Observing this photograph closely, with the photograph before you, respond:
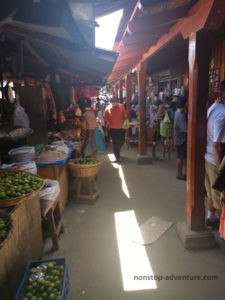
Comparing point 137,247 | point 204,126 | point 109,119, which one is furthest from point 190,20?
point 109,119

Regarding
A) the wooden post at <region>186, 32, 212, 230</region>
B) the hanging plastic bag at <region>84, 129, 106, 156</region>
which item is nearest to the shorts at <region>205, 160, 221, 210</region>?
the wooden post at <region>186, 32, 212, 230</region>

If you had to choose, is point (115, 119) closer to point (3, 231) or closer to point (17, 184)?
point (17, 184)

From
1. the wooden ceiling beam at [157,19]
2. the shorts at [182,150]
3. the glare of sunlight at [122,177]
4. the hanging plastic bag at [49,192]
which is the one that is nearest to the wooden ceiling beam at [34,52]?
the wooden ceiling beam at [157,19]

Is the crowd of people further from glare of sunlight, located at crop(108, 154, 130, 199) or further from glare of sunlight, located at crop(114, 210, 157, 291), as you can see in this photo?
glare of sunlight, located at crop(114, 210, 157, 291)

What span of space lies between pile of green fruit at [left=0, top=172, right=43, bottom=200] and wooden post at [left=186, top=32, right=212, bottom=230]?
2111 millimetres

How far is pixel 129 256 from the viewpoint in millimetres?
3080

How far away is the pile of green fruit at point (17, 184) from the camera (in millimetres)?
2545

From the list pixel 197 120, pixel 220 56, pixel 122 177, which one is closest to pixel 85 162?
pixel 122 177

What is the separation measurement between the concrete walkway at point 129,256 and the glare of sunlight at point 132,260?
0.5 inches

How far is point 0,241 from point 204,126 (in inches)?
105

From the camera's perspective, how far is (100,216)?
13.8ft

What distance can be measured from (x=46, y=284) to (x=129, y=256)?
134cm

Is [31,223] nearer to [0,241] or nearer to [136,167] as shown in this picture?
[0,241]

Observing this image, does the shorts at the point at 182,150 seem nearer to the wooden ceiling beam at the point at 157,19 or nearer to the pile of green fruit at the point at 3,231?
the wooden ceiling beam at the point at 157,19
